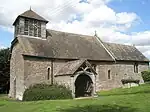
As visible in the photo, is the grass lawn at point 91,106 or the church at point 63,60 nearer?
the grass lawn at point 91,106

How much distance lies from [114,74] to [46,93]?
637 inches

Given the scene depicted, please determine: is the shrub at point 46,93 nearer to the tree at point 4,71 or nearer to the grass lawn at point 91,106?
the grass lawn at point 91,106

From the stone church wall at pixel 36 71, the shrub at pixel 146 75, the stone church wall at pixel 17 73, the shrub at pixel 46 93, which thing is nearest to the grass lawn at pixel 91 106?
the shrub at pixel 46 93

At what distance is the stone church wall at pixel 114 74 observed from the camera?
37.6 m

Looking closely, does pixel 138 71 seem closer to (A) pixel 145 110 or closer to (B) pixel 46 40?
(B) pixel 46 40

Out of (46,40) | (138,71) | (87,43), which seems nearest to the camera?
(46,40)

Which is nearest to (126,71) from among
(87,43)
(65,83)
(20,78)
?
(87,43)

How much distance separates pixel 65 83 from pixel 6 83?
76.8ft

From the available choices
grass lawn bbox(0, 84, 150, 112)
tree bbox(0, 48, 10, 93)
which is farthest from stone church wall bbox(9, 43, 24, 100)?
tree bbox(0, 48, 10, 93)

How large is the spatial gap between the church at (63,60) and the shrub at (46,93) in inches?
52.2

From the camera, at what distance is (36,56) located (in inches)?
1217

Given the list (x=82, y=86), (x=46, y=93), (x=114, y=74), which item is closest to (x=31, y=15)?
(x=82, y=86)

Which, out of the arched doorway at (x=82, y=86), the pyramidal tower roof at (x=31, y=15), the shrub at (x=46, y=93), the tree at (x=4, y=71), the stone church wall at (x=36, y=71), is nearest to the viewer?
the shrub at (x=46, y=93)

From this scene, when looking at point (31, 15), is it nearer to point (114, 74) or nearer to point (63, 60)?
point (63, 60)
